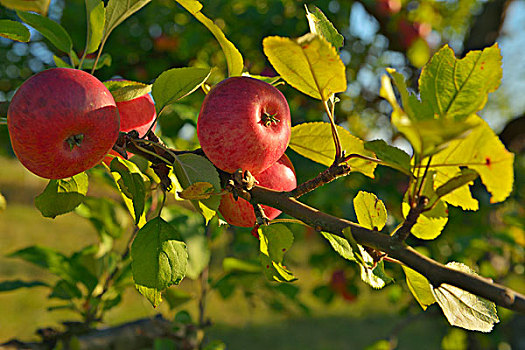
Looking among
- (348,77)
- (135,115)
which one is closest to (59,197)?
(135,115)

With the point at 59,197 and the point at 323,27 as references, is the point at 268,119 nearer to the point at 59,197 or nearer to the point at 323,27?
the point at 323,27

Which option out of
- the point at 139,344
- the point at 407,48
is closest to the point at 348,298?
the point at 407,48

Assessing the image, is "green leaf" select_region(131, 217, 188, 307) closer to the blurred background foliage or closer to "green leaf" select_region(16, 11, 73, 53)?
"green leaf" select_region(16, 11, 73, 53)

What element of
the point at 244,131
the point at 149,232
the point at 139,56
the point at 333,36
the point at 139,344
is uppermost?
the point at 333,36

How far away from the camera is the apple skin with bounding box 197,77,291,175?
1.61 feet

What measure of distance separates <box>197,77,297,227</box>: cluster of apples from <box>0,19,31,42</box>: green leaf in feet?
0.72

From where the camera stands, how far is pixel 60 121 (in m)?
0.43

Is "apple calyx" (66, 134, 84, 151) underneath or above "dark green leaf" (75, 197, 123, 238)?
above

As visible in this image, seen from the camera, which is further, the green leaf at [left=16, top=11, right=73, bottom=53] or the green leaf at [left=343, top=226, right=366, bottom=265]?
the green leaf at [left=16, top=11, right=73, bottom=53]

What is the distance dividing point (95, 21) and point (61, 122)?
192 millimetres

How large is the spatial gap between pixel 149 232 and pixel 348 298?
208 centimetres

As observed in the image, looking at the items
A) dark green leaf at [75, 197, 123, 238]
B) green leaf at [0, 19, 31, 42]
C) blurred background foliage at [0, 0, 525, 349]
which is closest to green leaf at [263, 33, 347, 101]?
green leaf at [0, 19, 31, 42]

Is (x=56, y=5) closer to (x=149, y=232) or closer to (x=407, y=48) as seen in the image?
(x=407, y=48)

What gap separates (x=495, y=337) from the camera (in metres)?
1.90
